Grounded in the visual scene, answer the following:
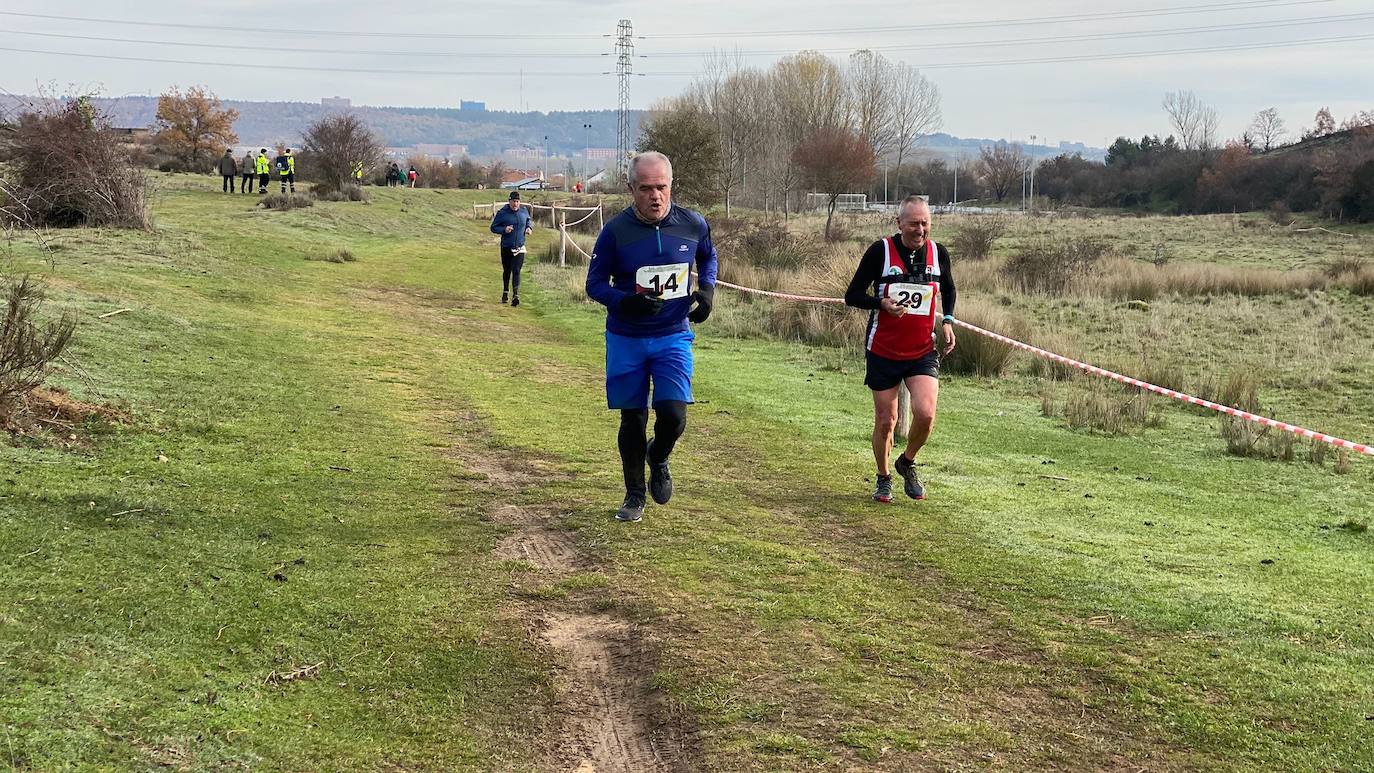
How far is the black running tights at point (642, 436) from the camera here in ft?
21.0

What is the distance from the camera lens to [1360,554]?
6574 mm

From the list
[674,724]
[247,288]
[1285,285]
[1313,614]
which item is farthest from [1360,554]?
[1285,285]

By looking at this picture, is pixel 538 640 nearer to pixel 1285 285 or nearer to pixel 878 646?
pixel 878 646

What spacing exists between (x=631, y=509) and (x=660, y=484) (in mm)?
234

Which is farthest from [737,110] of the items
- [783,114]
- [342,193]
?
[342,193]

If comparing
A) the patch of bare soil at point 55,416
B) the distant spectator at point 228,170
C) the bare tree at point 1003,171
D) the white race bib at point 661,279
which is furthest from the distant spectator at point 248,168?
the bare tree at point 1003,171

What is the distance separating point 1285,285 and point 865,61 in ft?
226

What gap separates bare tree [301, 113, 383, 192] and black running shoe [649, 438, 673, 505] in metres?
40.1

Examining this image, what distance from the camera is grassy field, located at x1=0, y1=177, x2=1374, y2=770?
3.89m

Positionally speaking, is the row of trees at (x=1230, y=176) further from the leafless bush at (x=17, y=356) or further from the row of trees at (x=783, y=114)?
the leafless bush at (x=17, y=356)

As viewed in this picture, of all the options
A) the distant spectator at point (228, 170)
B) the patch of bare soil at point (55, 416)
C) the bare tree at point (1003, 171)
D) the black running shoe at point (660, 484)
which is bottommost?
the black running shoe at point (660, 484)

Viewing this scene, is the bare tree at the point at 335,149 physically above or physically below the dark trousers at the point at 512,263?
above

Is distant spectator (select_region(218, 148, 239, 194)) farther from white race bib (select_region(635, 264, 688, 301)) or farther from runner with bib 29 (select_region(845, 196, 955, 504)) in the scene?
white race bib (select_region(635, 264, 688, 301))

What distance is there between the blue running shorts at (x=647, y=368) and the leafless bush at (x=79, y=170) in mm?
17486
